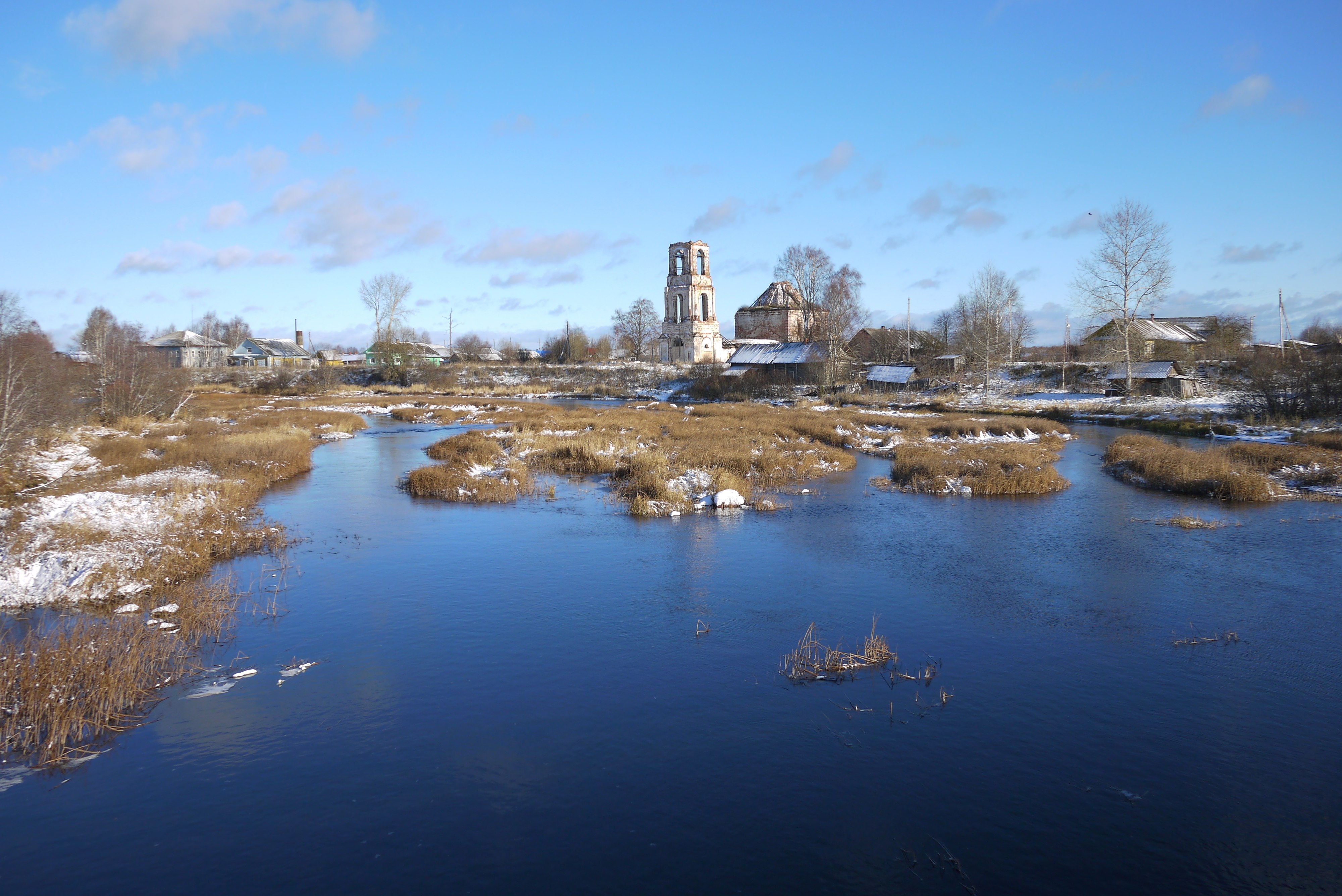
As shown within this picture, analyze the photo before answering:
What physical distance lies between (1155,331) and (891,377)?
77.3 ft

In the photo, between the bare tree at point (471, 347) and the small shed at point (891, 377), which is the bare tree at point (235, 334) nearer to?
the bare tree at point (471, 347)

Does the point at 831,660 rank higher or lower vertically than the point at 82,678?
lower

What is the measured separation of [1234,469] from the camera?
23.0 meters

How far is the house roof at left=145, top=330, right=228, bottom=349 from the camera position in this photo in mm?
105750

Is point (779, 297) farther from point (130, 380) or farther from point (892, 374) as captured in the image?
point (130, 380)

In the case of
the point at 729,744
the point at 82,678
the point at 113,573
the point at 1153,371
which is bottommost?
the point at 729,744

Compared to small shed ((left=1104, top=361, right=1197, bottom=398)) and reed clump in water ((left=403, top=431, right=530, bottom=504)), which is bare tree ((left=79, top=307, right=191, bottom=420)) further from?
small shed ((left=1104, top=361, right=1197, bottom=398))

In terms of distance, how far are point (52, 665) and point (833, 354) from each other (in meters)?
64.2

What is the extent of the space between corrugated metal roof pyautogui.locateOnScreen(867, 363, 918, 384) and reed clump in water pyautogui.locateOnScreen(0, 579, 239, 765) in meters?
61.2

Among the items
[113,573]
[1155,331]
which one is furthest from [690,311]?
[113,573]

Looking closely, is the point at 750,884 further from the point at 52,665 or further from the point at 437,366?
the point at 437,366

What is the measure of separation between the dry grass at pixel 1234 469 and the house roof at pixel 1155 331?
137 ft

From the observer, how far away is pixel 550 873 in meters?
6.72

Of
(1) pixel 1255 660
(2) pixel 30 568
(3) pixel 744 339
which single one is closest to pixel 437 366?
(3) pixel 744 339
